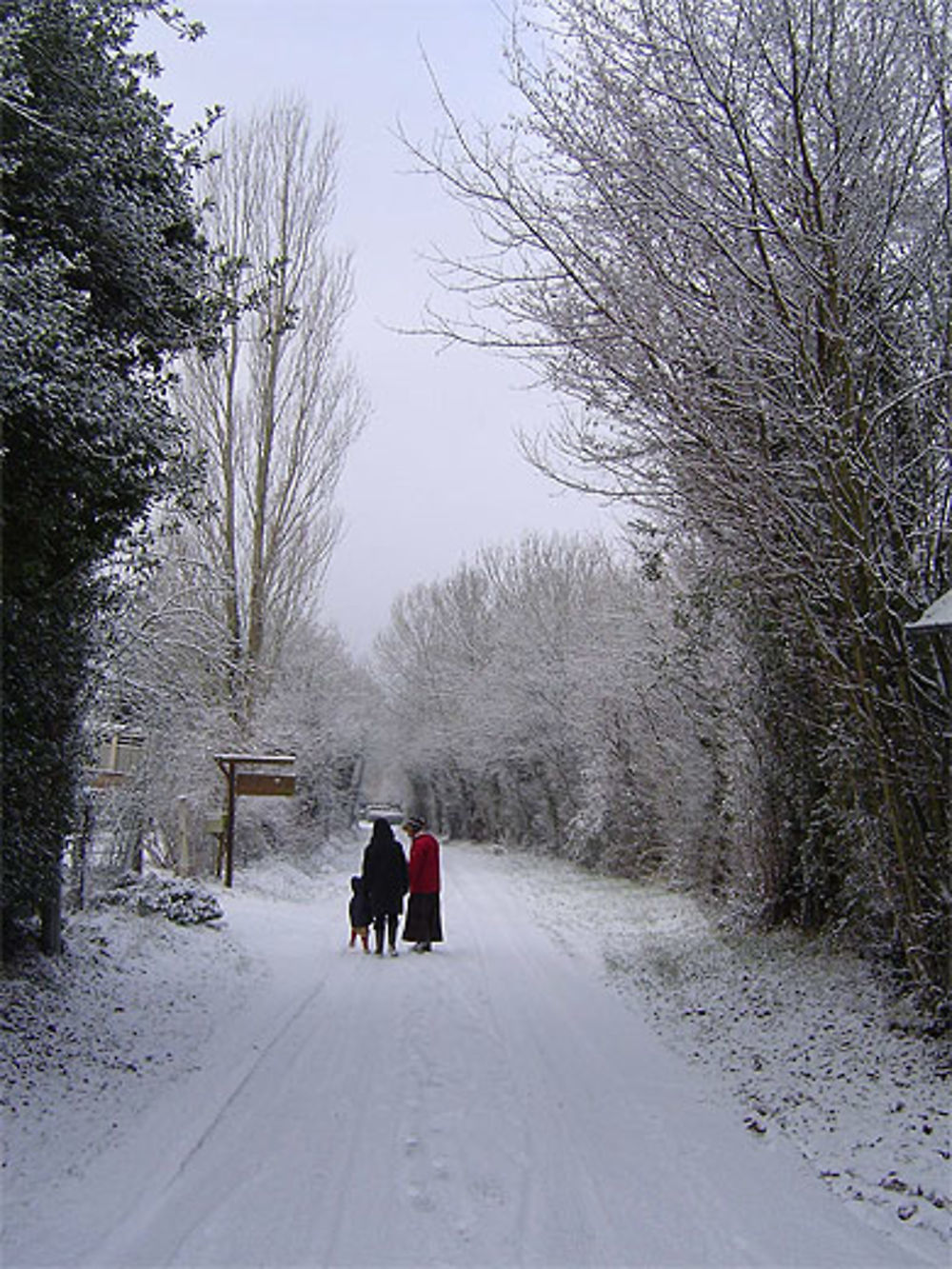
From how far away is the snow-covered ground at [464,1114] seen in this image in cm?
417

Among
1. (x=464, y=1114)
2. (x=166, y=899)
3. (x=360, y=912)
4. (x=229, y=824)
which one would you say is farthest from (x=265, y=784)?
(x=464, y=1114)

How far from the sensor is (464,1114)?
579 cm

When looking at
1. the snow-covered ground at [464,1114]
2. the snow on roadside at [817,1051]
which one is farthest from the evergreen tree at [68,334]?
the snow on roadside at [817,1051]

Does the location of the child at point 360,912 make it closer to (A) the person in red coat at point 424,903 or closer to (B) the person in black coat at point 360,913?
(B) the person in black coat at point 360,913

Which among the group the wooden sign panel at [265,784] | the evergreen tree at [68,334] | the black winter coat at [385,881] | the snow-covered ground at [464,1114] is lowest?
the snow-covered ground at [464,1114]

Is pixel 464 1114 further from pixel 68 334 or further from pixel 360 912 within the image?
pixel 360 912

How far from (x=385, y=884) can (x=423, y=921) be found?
694 millimetres

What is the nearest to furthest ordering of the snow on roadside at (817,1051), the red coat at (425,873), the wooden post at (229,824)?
the snow on roadside at (817,1051) < the red coat at (425,873) < the wooden post at (229,824)

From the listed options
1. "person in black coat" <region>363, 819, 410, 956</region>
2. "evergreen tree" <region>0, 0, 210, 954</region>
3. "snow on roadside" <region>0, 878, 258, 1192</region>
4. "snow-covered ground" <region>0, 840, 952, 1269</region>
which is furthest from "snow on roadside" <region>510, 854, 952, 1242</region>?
"evergreen tree" <region>0, 0, 210, 954</region>

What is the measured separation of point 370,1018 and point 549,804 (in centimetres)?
2722

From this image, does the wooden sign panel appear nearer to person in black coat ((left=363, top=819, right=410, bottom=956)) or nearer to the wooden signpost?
the wooden signpost

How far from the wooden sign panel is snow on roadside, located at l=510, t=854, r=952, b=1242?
6.64 metres

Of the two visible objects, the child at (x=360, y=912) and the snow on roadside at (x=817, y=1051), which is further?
the child at (x=360, y=912)

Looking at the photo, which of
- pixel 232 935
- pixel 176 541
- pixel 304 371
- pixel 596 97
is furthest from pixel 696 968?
pixel 304 371
